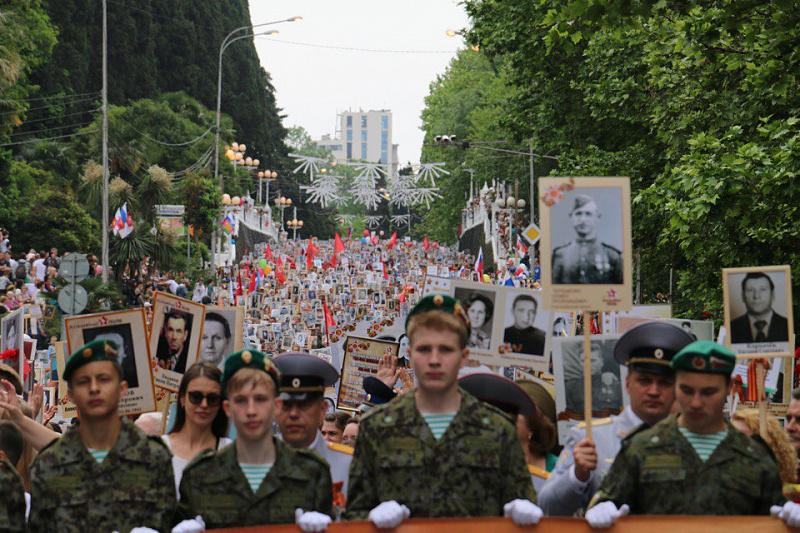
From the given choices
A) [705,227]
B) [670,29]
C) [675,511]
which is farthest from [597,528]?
[670,29]

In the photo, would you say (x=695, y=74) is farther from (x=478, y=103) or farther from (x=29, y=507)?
(x=478, y=103)

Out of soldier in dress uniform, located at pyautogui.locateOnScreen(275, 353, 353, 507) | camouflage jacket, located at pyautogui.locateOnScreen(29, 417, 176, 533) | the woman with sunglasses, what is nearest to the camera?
camouflage jacket, located at pyautogui.locateOnScreen(29, 417, 176, 533)

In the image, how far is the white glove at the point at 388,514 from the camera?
416 cm

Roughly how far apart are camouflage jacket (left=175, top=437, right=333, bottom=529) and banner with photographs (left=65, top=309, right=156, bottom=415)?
245cm

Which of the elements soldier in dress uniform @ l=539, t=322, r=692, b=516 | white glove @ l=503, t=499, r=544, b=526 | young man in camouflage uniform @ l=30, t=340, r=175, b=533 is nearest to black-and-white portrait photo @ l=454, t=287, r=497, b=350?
soldier in dress uniform @ l=539, t=322, r=692, b=516

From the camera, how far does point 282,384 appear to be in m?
5.72

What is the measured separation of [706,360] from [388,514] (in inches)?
50.0

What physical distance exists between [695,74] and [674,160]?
2.41 metres

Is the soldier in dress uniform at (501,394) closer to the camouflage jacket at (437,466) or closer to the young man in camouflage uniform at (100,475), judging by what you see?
A: the camouflage jacket at (437,466)

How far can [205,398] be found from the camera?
18.2 feet

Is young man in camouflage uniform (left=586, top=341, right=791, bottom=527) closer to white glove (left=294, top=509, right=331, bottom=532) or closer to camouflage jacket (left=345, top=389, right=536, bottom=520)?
camouflage jacket (left=345, top=389, right=536, bottom=520)

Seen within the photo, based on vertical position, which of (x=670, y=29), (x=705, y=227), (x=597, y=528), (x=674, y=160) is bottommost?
(x=597, y=528)

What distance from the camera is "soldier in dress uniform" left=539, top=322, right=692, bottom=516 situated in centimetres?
491

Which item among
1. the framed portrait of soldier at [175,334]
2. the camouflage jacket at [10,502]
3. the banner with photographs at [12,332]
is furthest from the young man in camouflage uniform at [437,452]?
the banner with photographs at [12,332]
